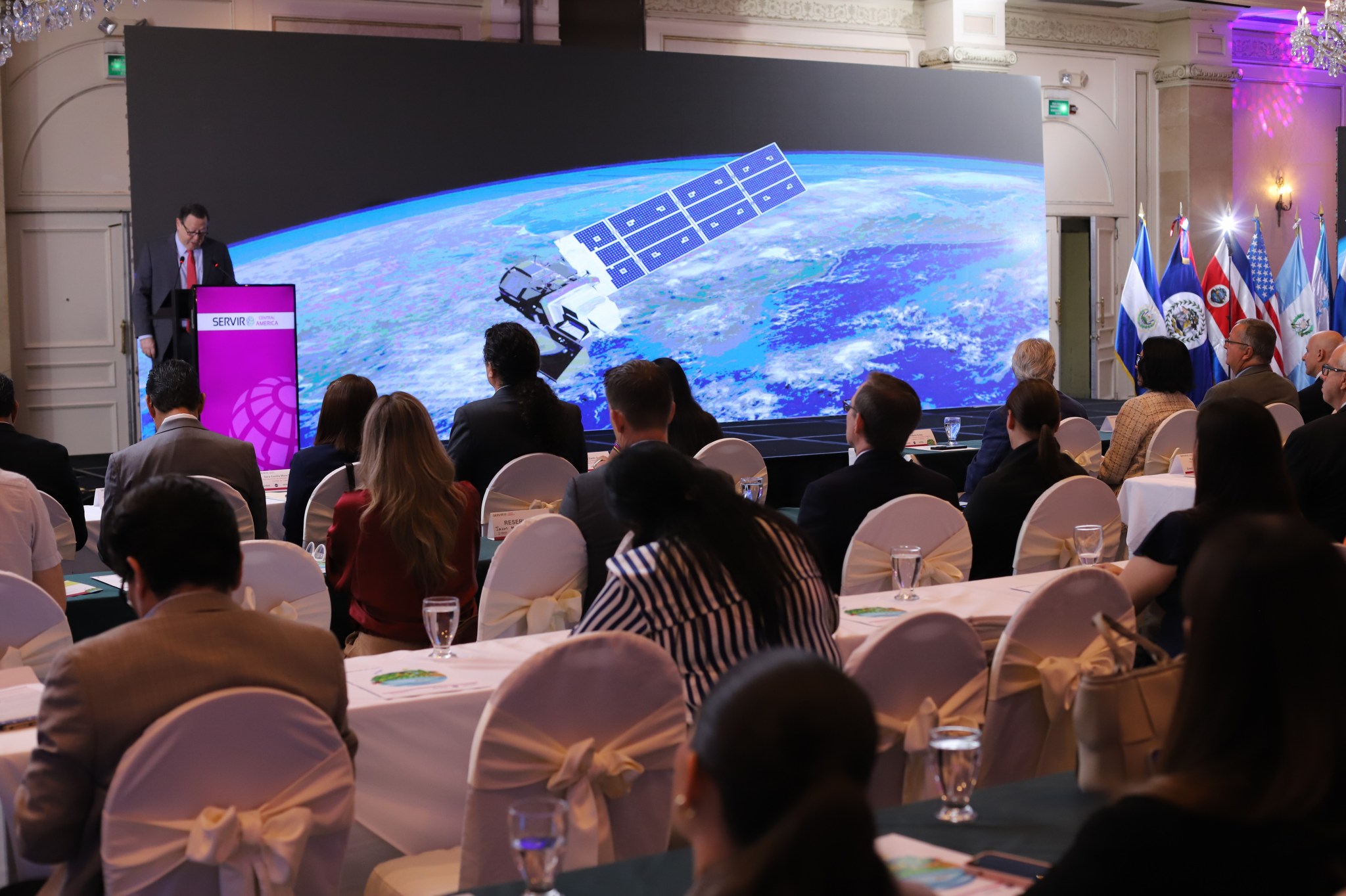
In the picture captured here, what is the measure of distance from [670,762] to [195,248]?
770 centimetres

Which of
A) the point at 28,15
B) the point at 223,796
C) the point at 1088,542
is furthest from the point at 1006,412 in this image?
the point at 28,15

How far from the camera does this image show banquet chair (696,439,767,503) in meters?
6.22

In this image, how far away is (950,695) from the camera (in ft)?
8.29

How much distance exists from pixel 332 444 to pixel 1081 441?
4090 mm


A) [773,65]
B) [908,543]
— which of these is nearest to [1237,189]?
[773,65]

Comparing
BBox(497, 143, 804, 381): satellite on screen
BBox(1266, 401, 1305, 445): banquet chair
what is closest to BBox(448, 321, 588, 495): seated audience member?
BBox(1266, 401, 1305, 445): banquet chair

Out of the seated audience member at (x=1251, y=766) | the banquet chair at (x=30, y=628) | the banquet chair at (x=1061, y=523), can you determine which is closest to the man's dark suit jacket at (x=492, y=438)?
the banquet chair at (x=1061, y=523)

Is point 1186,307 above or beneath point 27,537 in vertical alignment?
above

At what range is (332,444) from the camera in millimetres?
5316

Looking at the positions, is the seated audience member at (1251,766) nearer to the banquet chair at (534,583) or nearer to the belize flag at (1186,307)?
the banquet chair at (534,583)

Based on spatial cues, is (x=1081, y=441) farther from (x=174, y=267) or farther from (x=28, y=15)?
(x=28, y=15)

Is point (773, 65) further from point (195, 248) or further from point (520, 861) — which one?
point (520, 861)

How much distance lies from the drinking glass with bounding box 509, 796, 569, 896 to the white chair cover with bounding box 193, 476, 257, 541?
3.25 meters

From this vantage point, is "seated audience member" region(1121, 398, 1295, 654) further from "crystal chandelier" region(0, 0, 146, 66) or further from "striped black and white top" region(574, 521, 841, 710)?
"crystal chandelier" region(0, 0, 146, 66)
